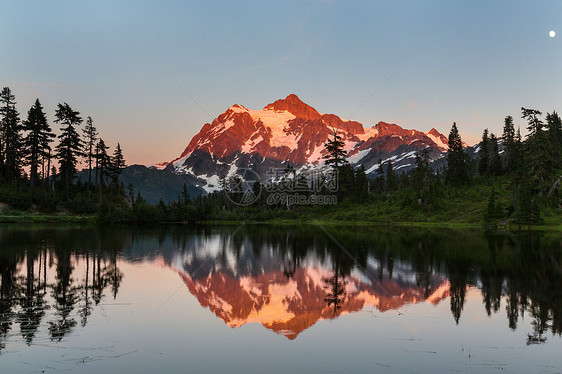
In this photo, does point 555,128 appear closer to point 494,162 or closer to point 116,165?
point 494,162

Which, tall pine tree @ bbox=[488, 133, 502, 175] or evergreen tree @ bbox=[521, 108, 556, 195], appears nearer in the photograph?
evergreen tree @ bbox=[521, 108, 556, 195]

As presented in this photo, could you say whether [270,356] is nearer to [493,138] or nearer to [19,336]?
[19,336]

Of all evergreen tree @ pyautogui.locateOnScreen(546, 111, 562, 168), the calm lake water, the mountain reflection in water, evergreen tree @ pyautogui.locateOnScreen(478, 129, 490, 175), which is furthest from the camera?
evergreen tree @ pyautogui.locateOnScreen(478, 129, 490, 175)

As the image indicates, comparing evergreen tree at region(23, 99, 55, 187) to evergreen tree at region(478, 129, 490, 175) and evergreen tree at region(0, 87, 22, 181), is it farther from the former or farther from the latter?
evergreen tree at region(478, 129, 490, 175)

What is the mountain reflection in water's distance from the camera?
17.3 m

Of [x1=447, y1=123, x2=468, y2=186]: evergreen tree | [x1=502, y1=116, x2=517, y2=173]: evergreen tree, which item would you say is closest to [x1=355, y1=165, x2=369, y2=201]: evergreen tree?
[x1=447, y1=123, x2=468, y2=186]: evergreen tree

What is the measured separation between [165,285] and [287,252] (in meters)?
18.6

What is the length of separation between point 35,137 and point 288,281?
284 feet

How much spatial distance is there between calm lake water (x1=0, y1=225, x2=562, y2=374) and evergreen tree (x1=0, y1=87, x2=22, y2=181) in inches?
2653

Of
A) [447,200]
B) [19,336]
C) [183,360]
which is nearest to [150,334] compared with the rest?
[183,360]

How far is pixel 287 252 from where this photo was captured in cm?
4134

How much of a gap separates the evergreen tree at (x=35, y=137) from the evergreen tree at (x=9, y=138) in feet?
6.00

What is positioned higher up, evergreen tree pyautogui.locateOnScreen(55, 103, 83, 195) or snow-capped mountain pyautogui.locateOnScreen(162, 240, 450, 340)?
evergreen tree pyautogui.locateOnScreen(55, 103, 83, 195)

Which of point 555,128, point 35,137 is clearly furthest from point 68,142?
point 555,128
